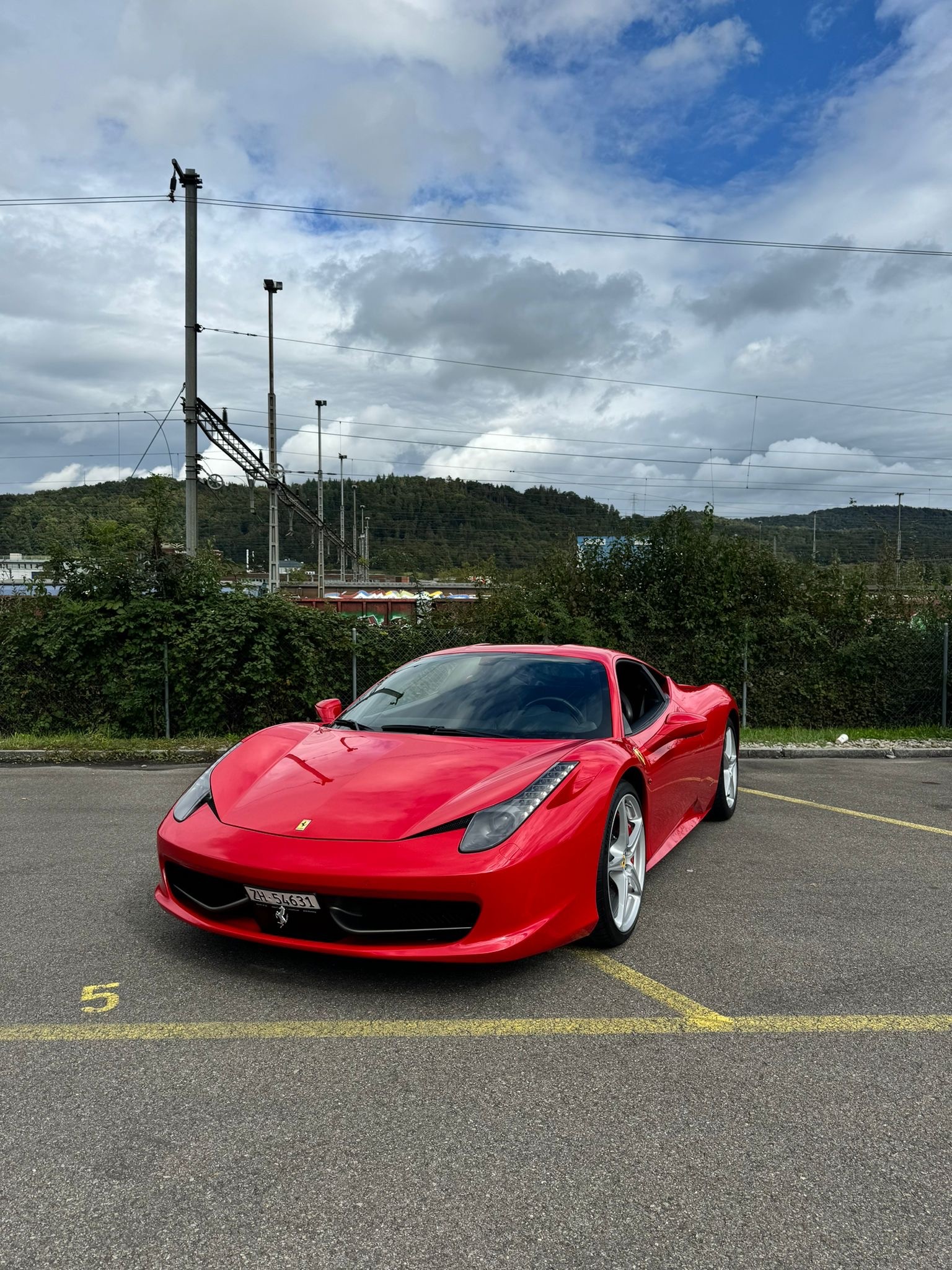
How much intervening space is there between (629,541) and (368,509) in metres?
82.5

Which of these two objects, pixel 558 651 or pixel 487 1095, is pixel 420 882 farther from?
pixel 558 651

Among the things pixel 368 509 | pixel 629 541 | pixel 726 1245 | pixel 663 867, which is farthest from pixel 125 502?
pixel 368 509

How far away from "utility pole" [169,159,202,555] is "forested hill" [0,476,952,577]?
202 centimetres

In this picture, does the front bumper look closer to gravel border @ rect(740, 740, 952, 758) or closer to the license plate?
the license plate

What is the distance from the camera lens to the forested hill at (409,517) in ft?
177

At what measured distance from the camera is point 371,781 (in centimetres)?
375

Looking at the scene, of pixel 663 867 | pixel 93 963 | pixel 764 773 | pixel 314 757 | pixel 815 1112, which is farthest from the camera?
pixel 764 773

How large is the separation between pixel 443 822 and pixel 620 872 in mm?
998

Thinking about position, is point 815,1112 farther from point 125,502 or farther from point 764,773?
point 125,502

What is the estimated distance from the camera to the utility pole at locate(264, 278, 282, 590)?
28859 mm

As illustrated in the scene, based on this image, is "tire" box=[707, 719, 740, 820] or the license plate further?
"tire" box=[707, 719, 740, 820]

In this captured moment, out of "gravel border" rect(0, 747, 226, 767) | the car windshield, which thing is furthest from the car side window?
"gravel border" rect(0, 747, 226, 767)

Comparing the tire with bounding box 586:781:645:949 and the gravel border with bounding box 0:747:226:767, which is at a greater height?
the tire with bounding box 586:781:645:949

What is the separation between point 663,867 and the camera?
5219 mm
